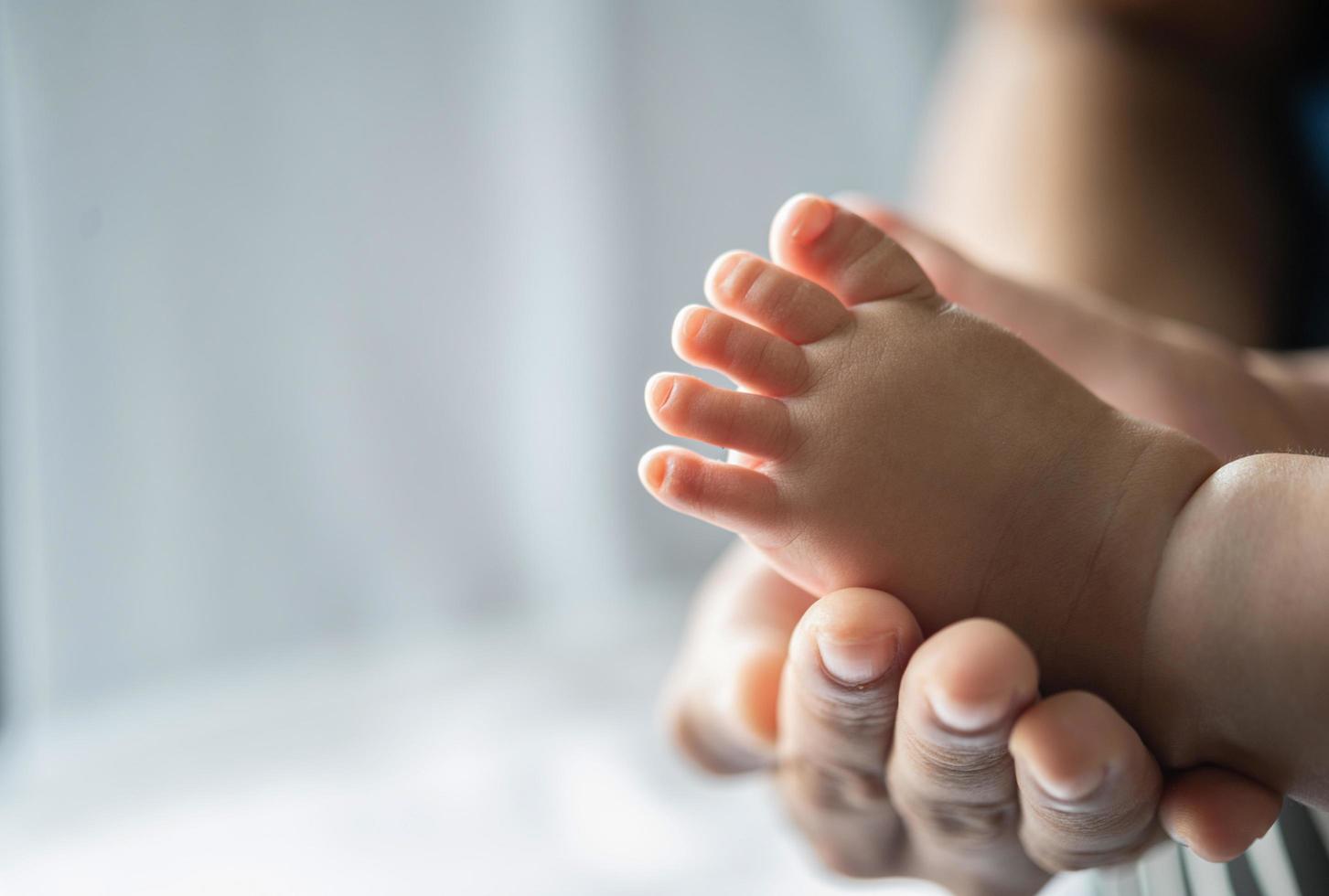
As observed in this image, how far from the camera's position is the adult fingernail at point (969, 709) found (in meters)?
0.36

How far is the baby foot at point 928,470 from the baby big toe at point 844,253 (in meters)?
0.02

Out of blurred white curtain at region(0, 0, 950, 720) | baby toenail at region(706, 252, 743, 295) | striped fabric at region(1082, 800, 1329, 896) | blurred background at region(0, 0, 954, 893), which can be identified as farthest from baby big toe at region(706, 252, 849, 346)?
blurred white curtain at region(0, 0, 950, 720)

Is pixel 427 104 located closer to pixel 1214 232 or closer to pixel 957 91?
pixel 957 91

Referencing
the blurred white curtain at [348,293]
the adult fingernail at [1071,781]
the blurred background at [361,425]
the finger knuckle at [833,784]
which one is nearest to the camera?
the adult fingernail at [1071,781]

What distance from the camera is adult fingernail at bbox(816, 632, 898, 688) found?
0.38 m

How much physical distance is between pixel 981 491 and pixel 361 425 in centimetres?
77

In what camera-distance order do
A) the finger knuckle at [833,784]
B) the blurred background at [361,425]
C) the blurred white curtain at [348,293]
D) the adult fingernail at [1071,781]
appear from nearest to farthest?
1. the adult fingernail at [1071,781]
2. the finger knuckle at [833,784]
3. the blurred background at [361,425]
4. the blurred white curtain at [348,293]

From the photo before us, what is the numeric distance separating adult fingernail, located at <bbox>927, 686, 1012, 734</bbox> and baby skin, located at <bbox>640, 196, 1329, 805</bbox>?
0.19 feet

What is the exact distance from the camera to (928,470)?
1.34 feet

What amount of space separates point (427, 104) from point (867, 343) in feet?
2.53

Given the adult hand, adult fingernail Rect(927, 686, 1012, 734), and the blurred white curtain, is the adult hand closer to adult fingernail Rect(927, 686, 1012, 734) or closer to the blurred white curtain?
adult fingernail Rect(927, 686, 1012, 734)

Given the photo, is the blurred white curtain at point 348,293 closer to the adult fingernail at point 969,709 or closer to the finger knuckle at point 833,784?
the finger knuckle at point 833,784

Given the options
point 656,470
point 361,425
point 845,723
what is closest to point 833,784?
point 845,723

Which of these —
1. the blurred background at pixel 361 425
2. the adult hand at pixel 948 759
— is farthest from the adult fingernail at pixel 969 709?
the blurred background at pixel 361 425
